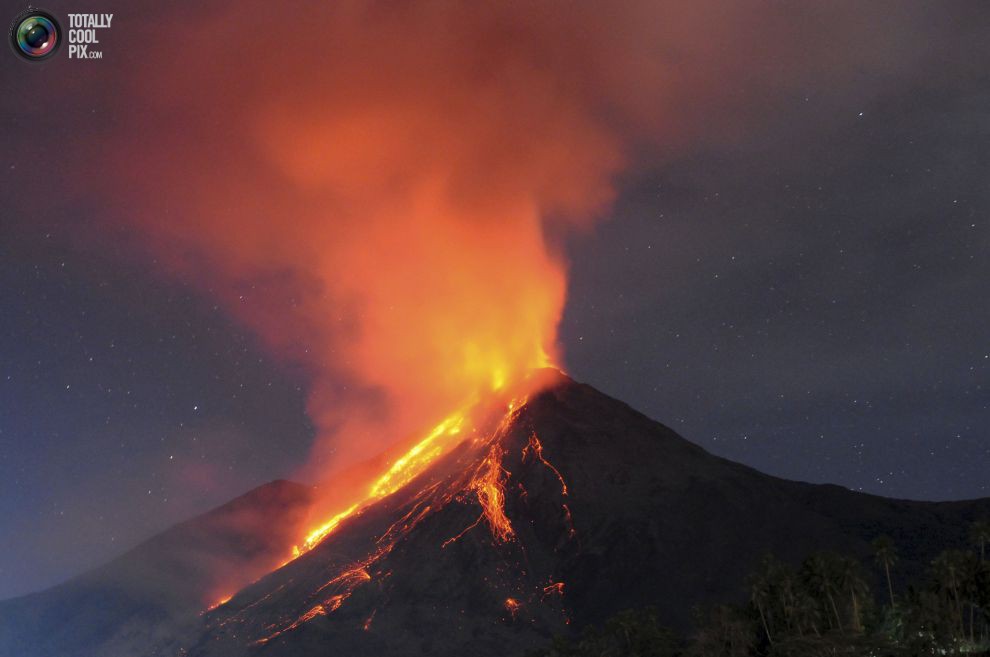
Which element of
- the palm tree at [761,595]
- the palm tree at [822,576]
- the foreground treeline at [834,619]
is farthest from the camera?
the palm tree at [761,595]

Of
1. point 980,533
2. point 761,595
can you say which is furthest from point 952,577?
point 761,595

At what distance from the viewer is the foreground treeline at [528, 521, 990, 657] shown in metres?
75.2

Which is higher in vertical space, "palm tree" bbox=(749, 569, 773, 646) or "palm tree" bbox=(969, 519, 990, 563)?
"palm tree" bbox=(969, 519, 990, 563)

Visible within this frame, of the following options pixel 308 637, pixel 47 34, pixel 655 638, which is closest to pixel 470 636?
pixel 308 637

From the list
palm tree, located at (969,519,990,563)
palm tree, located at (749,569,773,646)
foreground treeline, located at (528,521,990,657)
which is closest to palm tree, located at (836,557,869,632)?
foreground treeline, located at (528,521,990,657)

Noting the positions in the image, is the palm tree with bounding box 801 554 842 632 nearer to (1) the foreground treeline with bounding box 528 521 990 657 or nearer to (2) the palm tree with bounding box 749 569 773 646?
(1) the foreground treeline with bounding box 528 521 990 657

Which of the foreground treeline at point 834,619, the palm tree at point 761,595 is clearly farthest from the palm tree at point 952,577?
the palm tree at point 761,595

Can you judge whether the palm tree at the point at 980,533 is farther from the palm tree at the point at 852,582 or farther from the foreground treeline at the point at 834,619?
the palm tree at the point at 852,582

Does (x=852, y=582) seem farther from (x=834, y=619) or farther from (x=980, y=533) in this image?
(x=980, y=533)

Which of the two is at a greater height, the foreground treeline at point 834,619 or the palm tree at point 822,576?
the palm tree at point 822,576

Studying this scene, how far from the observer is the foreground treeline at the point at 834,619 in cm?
7525

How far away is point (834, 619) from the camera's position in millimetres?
93125

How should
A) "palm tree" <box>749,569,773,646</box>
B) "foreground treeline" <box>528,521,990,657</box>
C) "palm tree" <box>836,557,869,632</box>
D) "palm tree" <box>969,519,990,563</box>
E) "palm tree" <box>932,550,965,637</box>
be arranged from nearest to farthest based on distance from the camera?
"foreground treeline" <box>528,521,990,657</box>
"palm tree" <box>932,550,965,637</box>
"palm tree" <box>969,519,990,563</box>
"palm tree" <box>836,557,869,632</box>
"palm tree" <box>749,569,773,646</box>

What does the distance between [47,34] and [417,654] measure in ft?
510
